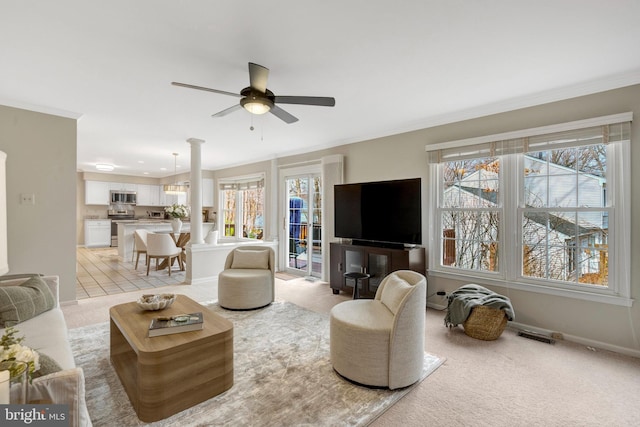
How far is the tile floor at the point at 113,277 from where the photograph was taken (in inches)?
186

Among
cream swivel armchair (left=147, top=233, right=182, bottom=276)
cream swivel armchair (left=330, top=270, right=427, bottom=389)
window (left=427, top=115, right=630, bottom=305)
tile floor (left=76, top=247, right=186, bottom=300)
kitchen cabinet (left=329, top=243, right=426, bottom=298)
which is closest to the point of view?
cream swivel armchair (left=330, top=270, right=427, bottom=389)

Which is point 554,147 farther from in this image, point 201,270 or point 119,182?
point 119,182

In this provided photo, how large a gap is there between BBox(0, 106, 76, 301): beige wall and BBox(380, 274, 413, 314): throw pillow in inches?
155

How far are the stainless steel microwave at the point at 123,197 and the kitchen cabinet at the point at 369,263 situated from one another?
8.40 meters

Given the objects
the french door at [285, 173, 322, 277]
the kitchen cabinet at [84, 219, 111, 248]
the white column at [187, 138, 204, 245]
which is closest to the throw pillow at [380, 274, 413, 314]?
the french door at [285, 173, 322, 277]

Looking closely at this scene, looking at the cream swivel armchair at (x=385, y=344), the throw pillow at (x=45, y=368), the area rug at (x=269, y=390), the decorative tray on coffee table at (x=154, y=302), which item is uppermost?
the throw pillow at (x=45, y=368)

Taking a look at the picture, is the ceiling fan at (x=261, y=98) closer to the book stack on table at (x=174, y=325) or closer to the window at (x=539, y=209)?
the book stack on table at (x=174, y=325)

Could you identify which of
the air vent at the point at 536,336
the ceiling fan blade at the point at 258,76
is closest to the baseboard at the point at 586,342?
the air vent at the point at 536,336

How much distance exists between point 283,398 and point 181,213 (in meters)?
6.04

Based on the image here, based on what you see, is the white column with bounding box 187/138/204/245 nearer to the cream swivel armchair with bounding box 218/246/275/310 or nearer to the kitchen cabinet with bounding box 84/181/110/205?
the cream swivel armchair with bounding box 218/246/275/310

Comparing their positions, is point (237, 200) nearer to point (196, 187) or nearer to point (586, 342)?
point (196, 187)

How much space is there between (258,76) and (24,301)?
96.2 inches

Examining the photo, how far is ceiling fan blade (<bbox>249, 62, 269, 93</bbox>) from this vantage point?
7.45 feet

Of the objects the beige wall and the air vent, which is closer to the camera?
the air vent
